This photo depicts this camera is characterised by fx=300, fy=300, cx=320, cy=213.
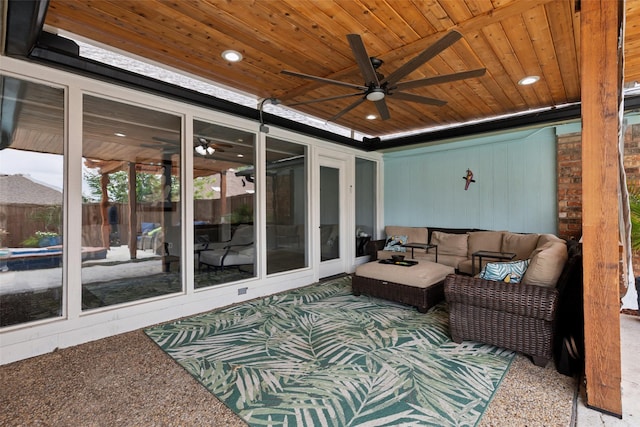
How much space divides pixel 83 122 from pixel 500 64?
4.33m

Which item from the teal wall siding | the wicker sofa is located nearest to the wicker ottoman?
the wicker sofa

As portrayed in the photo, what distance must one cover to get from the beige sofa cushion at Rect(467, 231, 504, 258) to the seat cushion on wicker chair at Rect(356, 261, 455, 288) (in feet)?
3.66

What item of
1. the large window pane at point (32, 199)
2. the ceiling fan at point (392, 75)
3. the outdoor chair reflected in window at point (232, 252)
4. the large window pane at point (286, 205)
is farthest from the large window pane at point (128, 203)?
the ceiling fan at point (392, 75)

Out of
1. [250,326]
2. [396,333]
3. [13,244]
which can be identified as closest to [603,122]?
[396,333]

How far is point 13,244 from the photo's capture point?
272cm

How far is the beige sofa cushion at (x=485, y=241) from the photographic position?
4.87 m

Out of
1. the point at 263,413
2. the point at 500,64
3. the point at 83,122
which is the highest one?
the point at 500,64

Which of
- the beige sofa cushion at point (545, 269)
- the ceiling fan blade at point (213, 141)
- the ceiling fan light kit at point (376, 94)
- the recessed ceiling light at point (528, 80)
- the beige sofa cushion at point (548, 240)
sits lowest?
the beige sofa cushion at point (545, 269)

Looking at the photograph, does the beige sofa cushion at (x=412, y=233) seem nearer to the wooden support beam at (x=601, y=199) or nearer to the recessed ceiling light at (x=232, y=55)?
the wooden support beam at (x=601, y=199)

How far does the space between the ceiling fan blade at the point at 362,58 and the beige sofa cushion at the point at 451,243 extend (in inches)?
145

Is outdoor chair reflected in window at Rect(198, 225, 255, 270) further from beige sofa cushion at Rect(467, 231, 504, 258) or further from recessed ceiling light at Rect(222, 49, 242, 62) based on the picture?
beige sofa cushion at Rect(467, 231, 504, 258)

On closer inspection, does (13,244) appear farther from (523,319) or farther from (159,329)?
(523,319)

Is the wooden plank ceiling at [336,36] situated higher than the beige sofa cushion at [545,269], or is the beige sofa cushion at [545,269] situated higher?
the wooden plank ceiling at [336,36]

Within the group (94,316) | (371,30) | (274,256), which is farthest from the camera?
(274,256)
